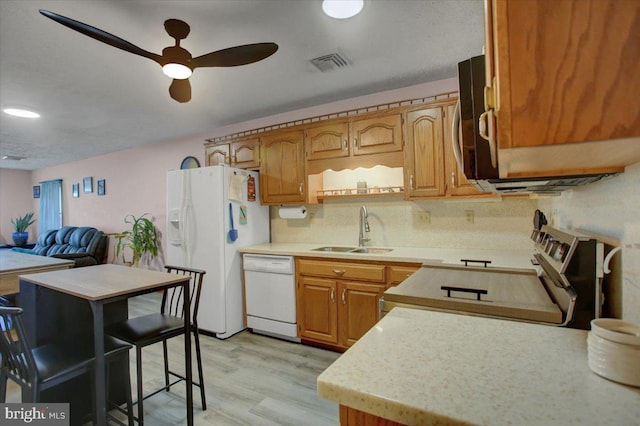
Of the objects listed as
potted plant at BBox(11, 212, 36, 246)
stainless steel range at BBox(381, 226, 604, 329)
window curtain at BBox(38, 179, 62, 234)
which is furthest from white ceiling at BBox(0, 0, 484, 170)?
potted plant at BBox(11, 212, 36, 246)

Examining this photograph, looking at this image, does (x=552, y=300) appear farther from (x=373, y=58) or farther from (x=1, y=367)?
(x=1, y=367)

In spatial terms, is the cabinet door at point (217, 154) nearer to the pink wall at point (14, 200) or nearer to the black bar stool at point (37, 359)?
the black bar stool at point (37, 359)

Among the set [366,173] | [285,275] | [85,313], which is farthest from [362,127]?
[85,313]

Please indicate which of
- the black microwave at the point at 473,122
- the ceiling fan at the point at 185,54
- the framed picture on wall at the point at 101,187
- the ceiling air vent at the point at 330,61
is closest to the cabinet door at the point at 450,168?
the ceiling air vent at the point at 330,61

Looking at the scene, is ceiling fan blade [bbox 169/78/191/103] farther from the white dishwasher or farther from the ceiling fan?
the white dishwasher

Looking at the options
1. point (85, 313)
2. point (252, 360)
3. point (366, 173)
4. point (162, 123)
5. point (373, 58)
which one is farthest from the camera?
point (162, 123)

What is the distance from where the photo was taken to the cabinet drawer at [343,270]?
8.36 feet

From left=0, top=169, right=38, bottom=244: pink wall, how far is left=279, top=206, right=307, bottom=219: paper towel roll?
25.2 feet

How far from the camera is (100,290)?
61.7 inches

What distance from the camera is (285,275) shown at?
300 centimetres

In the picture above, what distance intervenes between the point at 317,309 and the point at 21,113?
12.7 ft

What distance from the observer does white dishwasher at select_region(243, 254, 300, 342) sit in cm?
299

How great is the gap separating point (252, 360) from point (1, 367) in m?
1.60

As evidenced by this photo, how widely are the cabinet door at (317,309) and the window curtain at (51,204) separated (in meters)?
6.90
